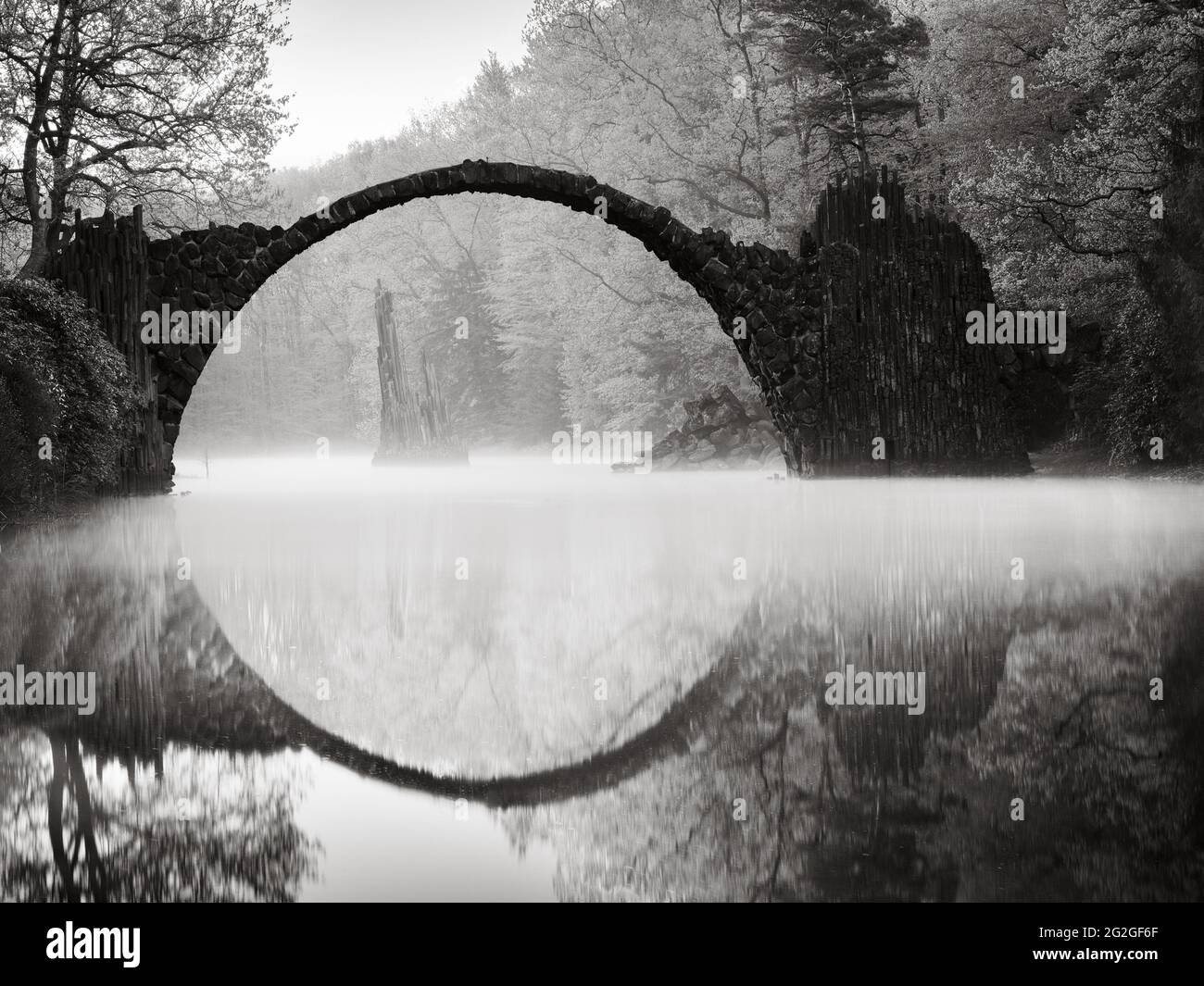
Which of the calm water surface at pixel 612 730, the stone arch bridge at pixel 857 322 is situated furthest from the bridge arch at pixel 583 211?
the calm water surface at pixel 612 730

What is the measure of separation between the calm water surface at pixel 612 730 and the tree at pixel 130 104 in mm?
12699

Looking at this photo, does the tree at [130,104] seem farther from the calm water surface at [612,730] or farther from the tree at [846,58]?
the calm water surface at [612,730]

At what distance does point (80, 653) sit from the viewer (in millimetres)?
4340

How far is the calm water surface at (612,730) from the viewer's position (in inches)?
88.5

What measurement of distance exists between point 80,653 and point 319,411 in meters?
48.6

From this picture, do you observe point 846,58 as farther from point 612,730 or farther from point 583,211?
point 612,730

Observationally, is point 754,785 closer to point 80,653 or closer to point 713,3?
point 80,653

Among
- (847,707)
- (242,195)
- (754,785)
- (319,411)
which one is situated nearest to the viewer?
(754,785)

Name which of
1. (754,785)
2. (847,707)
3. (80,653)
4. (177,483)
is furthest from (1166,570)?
(177,483)

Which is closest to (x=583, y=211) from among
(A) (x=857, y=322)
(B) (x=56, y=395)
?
(A) (x=857, y=322)

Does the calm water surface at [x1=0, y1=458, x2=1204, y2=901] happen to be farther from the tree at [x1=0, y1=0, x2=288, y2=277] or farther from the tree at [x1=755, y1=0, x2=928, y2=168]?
the tree at [x1=755, y1=0, x2=928, y2=168]

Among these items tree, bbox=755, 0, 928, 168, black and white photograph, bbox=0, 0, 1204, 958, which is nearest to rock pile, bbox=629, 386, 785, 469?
black and white photograph, bbox=0, 0, 1204, 958

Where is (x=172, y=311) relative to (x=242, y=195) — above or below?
below

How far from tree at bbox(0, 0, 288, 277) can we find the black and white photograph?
3.7 inches
